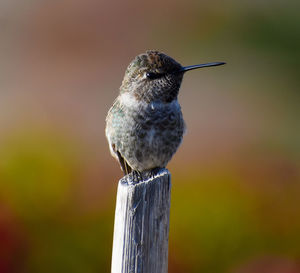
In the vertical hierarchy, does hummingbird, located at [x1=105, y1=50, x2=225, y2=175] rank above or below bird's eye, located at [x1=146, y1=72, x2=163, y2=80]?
below

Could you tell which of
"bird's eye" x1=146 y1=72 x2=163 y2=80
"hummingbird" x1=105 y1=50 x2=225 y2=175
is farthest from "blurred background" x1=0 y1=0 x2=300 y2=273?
"bird's eye" x1=146 y1=72 x2=163 y2=80

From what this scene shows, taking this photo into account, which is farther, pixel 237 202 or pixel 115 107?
pixel 237 202

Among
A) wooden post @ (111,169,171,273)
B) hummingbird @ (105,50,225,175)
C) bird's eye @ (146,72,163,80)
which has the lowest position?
wooden post @ (111,169,171,273)

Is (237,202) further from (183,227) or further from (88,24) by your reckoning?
(88,24)

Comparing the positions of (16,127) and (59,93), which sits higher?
(59,93)

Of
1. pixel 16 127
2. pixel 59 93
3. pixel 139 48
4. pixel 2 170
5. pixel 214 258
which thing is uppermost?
pixel 139 48

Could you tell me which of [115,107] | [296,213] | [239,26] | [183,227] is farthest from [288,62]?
[115,107]

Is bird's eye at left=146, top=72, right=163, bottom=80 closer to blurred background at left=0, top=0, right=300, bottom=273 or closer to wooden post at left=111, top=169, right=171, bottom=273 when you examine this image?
wooden post at left=111, top=169, right=171, bottom=273

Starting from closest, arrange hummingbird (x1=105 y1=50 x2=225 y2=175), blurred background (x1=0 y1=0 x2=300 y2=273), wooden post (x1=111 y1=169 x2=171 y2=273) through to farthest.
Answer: wooden post (x1=111 y1=169 x2=171 y2=273) < hummingbird (x1=105 y1=50 x2=225 y2=175) < blurred background (x1=0 y1=0 x2=300 y2=273)
